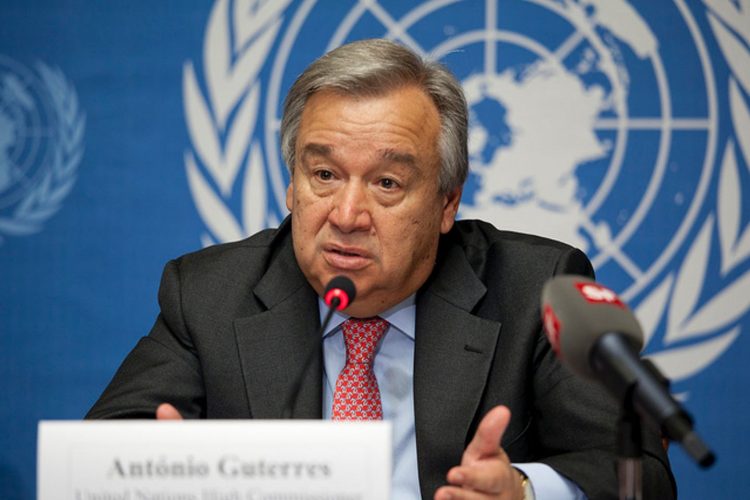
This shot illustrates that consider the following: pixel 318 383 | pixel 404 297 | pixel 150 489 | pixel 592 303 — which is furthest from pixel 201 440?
pixel 404 297

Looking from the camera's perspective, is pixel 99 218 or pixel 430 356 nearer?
pixel 430 356

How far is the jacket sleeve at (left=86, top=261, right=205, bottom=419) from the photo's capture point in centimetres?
254

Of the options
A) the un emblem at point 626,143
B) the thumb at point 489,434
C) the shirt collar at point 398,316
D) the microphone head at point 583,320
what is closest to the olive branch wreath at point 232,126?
the un emblem at point 626,143

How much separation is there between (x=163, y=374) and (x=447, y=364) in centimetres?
80

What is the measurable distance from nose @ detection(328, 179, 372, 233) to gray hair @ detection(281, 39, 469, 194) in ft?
0.88

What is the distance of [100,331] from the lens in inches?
146

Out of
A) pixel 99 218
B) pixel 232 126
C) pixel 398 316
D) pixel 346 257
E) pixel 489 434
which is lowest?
pixel 489 434

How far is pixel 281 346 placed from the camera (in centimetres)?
263

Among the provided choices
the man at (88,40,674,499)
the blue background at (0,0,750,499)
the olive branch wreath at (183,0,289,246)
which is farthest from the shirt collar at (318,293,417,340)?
the blue background at (0,0,750,499)

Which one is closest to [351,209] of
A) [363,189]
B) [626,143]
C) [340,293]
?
[363,189]

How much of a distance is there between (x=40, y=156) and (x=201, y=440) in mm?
2487

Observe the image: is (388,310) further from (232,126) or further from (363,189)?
(232,126)

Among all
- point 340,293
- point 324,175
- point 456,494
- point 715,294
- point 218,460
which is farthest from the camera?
point 715,294

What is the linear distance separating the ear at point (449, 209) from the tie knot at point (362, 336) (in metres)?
0.36
